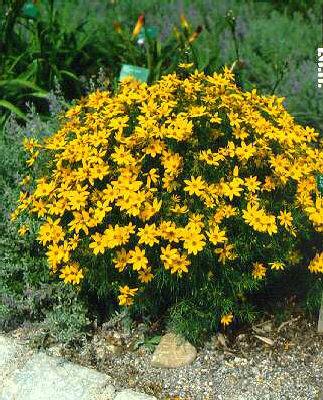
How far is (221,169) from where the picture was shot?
A: 10.4ft

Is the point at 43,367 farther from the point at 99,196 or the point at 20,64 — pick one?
the point at 20,64

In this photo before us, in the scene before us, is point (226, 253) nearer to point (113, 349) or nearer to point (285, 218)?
point (285, 218)

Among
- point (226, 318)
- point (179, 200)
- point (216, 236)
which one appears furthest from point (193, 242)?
point (226, 318)

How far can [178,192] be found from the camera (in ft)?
10.3

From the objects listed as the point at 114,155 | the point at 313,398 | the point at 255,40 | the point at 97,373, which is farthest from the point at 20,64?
the point at 313,398

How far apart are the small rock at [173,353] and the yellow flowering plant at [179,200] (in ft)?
0.45

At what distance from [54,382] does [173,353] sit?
51 centimetres

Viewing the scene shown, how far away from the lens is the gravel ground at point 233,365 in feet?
10.3

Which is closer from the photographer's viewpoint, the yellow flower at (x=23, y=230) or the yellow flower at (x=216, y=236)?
the yellow flower at (x=216, y=236)

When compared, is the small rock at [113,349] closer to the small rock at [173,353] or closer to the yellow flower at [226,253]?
the small rock at [173,353]

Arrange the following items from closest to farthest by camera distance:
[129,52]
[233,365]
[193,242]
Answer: [193,242], [233,365], [129,52]

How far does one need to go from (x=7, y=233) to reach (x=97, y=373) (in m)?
0.85

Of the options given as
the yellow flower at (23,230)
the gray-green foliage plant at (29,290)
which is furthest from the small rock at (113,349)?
the yellow flower at (23,230)

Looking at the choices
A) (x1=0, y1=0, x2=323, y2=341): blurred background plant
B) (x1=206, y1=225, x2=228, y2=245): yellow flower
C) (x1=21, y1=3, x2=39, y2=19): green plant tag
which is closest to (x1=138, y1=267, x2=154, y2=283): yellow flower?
(x1=206, y1=225, x2=228, y2=245): yellow flower
